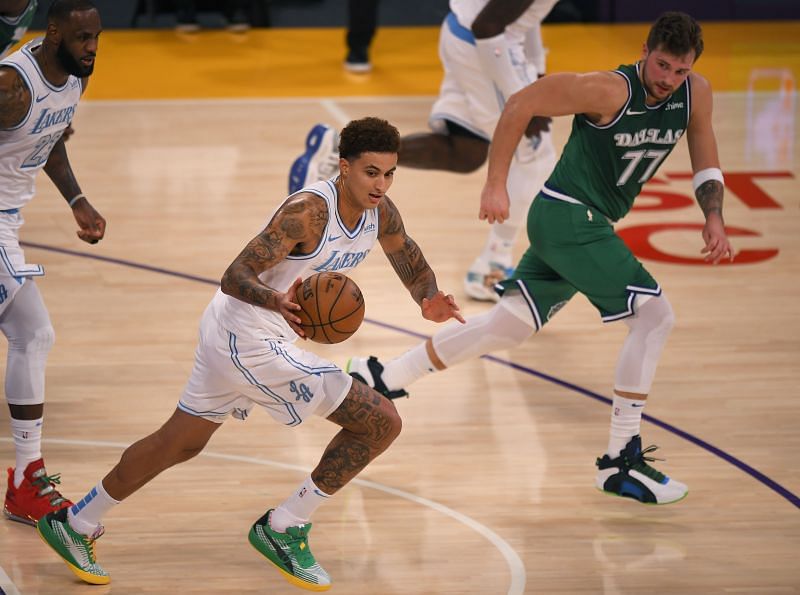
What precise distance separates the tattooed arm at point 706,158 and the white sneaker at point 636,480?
2.75ft

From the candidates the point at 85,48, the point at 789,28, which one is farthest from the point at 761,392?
the point at 789,28

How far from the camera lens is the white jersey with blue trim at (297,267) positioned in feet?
14.8

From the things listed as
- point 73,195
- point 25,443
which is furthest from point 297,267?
point 25,443

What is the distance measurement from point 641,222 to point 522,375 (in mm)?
2931

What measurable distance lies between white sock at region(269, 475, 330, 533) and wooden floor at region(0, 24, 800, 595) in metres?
0.22

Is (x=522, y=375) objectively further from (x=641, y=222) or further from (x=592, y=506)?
(x=641, y=222)

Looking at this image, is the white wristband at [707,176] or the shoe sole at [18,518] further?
the white wristband at [707,176]

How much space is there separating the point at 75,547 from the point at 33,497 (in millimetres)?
517

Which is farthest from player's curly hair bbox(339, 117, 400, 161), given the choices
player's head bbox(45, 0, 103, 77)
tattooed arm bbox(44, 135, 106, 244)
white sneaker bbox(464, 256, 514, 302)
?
white sneaker bbox(464, 256, 514, 302)

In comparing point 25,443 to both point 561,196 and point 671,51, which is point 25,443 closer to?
point 561,196

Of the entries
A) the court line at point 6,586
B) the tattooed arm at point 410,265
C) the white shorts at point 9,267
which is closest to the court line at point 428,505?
the court line at point 6,586

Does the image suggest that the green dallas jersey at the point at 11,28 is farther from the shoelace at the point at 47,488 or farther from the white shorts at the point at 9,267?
the shoelace at the point at 47,488

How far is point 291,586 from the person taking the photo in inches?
186

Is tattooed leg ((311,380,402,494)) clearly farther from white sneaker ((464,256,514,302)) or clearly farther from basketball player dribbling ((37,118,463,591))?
white sneaker ((464,256,514,302))
